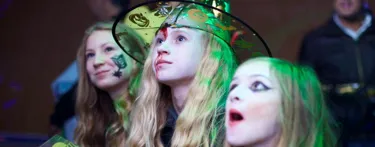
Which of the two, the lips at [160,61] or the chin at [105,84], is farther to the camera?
the chin at [105,84]

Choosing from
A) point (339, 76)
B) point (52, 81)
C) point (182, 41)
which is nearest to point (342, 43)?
point (339, 76)

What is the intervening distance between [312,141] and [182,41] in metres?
0.70

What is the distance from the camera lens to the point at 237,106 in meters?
2.42

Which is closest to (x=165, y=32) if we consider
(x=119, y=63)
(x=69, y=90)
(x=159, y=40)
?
(x=159, y=40)

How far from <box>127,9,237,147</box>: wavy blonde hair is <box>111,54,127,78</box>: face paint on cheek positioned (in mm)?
279

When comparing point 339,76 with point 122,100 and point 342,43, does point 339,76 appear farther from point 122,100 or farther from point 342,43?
point 122,100

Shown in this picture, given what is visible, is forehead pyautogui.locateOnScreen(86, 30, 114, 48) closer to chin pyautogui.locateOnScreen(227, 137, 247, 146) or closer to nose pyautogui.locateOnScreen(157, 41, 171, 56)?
nose pyautogui.locateOnScreen(157, 41, 171, 56)

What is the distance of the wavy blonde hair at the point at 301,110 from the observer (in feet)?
7.82

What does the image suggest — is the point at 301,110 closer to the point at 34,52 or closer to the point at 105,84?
the point at 105,84

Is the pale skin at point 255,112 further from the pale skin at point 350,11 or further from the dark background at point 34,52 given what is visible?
the dark background at point 34,52

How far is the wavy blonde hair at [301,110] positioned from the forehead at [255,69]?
0.07ft

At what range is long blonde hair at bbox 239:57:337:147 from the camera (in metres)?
2.38

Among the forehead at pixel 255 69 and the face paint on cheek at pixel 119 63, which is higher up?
the forehead at pixel 255 69

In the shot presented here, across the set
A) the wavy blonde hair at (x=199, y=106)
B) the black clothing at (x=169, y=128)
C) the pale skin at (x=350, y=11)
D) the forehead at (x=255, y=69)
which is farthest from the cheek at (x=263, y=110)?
the pale skin at (x=350, y=11)
